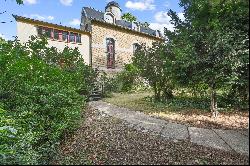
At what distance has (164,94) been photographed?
14.7 meters

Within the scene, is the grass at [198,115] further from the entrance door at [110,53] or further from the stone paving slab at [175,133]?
the entrance door at [110,53]

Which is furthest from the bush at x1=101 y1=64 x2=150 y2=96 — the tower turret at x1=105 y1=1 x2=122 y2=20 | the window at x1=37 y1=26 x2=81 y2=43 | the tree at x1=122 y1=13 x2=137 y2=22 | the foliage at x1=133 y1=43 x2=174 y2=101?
the tree at x1=122 y1=13 x2=137 y2=22

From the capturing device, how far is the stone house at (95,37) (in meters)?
22.2

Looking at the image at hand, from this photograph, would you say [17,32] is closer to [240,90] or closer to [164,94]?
[164,94]

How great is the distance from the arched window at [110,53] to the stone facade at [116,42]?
0.34 meters

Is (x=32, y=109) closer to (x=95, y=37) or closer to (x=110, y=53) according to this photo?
(x=95, y=37)

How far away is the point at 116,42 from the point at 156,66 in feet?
47.2

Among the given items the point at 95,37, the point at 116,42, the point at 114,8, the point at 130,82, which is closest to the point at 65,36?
the point at 95,37

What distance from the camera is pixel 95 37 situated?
2528 cm

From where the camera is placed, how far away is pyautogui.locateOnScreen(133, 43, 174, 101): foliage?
12943 millimetres

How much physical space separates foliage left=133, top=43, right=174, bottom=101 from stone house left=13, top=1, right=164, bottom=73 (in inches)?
446

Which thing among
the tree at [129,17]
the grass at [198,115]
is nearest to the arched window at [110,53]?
the grass at [198,115]

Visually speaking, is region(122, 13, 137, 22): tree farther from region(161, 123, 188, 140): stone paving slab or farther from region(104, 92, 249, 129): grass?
region(161, 123, 188, 140): stone paving slab

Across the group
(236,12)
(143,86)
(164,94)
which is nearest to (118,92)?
(143,86)
